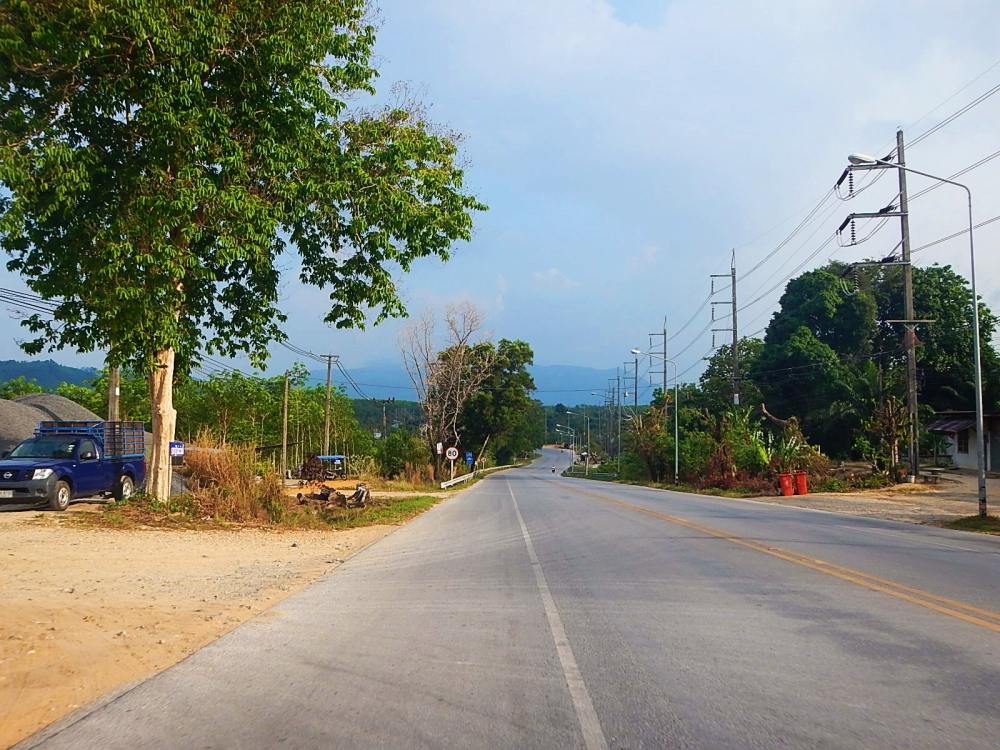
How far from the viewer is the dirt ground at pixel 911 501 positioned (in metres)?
25.0

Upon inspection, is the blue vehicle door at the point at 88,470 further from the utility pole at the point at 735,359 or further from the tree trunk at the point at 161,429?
the utility pole at the point at 735,359

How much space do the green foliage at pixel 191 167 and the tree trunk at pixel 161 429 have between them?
0.73m

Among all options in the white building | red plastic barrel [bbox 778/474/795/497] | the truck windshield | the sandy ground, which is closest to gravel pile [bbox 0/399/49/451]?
the truck windshield

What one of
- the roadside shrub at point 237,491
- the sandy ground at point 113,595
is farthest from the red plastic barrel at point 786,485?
the sandy ground at point 113,595

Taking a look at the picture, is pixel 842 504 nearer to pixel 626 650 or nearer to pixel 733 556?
pixel 733 556

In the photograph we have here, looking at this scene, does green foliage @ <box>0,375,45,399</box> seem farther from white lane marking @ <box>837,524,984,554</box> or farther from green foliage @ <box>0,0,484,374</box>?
white lane marking @ <box>837,524,984,554</box>

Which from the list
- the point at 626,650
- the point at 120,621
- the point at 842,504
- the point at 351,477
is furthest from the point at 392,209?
the point at 351,477

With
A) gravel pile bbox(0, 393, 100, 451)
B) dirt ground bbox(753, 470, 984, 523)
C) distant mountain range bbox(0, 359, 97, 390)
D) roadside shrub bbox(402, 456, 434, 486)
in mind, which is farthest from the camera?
distant mountain range bbox(0, 359, 97, 390)

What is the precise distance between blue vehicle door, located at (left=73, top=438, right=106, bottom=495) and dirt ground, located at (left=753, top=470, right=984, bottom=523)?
66.3ft

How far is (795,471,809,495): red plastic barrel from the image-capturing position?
37781mm

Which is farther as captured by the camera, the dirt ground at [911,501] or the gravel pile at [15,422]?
the gravel pile at [15,422]

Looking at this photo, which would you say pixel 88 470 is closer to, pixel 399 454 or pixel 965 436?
pixel 399 454

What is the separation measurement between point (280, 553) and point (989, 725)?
38.3 ft

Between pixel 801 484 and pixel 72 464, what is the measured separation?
29.4 m
